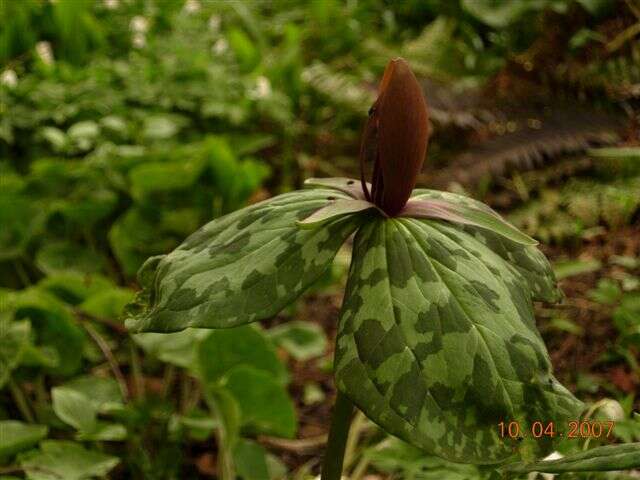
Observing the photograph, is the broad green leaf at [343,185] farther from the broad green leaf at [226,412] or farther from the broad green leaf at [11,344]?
the broad green leaf at [11,344]

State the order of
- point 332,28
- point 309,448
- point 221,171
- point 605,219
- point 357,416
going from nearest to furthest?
point 357,416 → point 309,448 → point 221,171 → point 605,219 → point 332,28

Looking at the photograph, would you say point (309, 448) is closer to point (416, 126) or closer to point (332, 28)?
point (416, 126)

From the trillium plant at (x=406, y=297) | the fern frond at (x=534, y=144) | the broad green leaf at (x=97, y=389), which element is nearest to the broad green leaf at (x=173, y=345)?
the broad green leaf at (x=97, y=389)

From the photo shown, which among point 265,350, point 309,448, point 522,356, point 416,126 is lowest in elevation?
point 309,448

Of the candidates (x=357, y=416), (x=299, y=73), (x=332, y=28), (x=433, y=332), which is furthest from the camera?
(x=332, y=28)

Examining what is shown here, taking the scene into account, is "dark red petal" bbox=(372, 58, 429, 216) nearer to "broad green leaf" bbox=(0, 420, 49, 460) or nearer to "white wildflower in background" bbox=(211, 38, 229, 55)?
"broad green leaf" bbox=(0, 420, 49, 460)

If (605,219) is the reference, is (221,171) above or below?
above

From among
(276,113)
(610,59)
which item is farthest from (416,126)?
(610,59)

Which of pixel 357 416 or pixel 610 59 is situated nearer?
pixel 357 416
